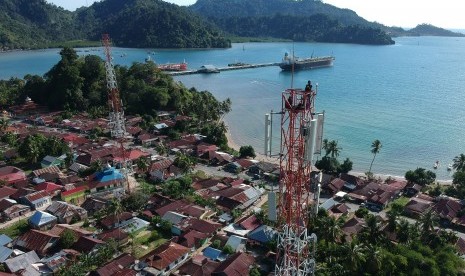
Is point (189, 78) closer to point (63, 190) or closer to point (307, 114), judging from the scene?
point (63, 190)

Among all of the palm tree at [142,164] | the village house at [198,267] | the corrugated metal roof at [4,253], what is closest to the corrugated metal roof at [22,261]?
the corrugated metal roof at [4,253]

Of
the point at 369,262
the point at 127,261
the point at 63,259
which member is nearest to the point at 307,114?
the point at 369,262

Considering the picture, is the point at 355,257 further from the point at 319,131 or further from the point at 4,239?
the point at 4,239

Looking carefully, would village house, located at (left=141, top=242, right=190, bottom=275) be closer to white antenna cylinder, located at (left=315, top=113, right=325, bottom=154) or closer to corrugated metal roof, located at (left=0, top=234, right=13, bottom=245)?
corrugated metal roof, located at (left=0, top=234, right=13, bottom=245)

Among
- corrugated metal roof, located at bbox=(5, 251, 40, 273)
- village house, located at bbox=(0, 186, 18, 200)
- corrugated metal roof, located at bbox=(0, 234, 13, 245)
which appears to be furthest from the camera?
village house, located at bbox=(0, 186, 18, 200)

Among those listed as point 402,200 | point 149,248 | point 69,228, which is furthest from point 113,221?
point 402,200

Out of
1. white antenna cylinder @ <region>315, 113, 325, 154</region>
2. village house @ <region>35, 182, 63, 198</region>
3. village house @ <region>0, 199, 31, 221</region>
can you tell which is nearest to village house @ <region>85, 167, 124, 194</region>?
village house @ <region>35, 182, 63, 198</region>
